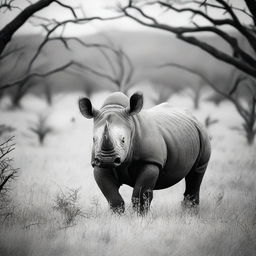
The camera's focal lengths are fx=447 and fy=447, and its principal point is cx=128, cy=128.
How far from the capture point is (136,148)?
4656mm

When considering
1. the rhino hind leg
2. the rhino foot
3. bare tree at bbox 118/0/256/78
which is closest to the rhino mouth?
the rhino foot

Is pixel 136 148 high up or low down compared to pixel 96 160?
up

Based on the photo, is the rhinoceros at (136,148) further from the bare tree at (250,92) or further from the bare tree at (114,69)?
the bare tree at (250,92)

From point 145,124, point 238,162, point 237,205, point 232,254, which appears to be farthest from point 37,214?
point 238,162

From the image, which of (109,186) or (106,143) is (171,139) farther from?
(106,143)

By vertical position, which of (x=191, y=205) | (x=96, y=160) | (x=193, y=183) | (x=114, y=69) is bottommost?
(x=191, y=205)

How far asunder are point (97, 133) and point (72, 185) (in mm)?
3871

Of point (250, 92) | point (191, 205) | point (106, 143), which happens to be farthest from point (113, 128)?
point (250, 92)

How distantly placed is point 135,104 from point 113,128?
402 millimetres

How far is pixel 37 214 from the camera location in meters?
5.12

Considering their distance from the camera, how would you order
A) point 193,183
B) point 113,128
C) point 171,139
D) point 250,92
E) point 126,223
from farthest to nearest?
point 250,92, point 193,183, point 171,139, point 126,223, point 113,128

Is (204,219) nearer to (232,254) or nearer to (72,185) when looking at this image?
(232,254)

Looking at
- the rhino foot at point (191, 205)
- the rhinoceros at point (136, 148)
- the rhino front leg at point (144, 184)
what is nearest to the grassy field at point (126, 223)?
the rhino foot at point (191, 205)

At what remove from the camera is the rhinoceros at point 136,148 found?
417 cm
